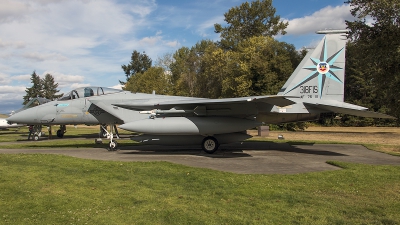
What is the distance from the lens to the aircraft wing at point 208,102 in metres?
11.0

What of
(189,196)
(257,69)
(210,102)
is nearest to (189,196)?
(189,196)

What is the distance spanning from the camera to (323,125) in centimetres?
4491

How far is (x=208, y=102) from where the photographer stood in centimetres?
1182

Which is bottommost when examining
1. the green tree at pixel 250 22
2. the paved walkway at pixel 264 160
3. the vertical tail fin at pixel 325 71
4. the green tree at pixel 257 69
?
the paved walkway at pixel 264 160

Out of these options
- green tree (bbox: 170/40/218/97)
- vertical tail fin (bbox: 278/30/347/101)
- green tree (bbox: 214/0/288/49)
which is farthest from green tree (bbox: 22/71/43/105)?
vertical tail fin (bbox: 278/30/347/101)

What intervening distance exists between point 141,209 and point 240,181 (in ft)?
9.23

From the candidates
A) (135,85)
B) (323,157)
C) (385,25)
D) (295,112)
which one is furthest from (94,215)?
(135,85)

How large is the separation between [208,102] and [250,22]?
137ft

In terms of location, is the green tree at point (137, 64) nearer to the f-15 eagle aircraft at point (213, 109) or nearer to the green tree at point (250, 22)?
the green tree at point (250, 22)

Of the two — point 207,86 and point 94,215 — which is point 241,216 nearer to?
point 94,215

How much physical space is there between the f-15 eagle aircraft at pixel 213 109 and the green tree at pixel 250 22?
36.8 meters

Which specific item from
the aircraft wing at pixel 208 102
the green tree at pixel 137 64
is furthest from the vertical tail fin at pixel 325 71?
the green tree at pixel 137 64

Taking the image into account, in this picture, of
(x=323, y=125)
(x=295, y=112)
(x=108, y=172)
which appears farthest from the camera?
(x=323, y=125)

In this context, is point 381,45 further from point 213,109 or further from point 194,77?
point 194,77
